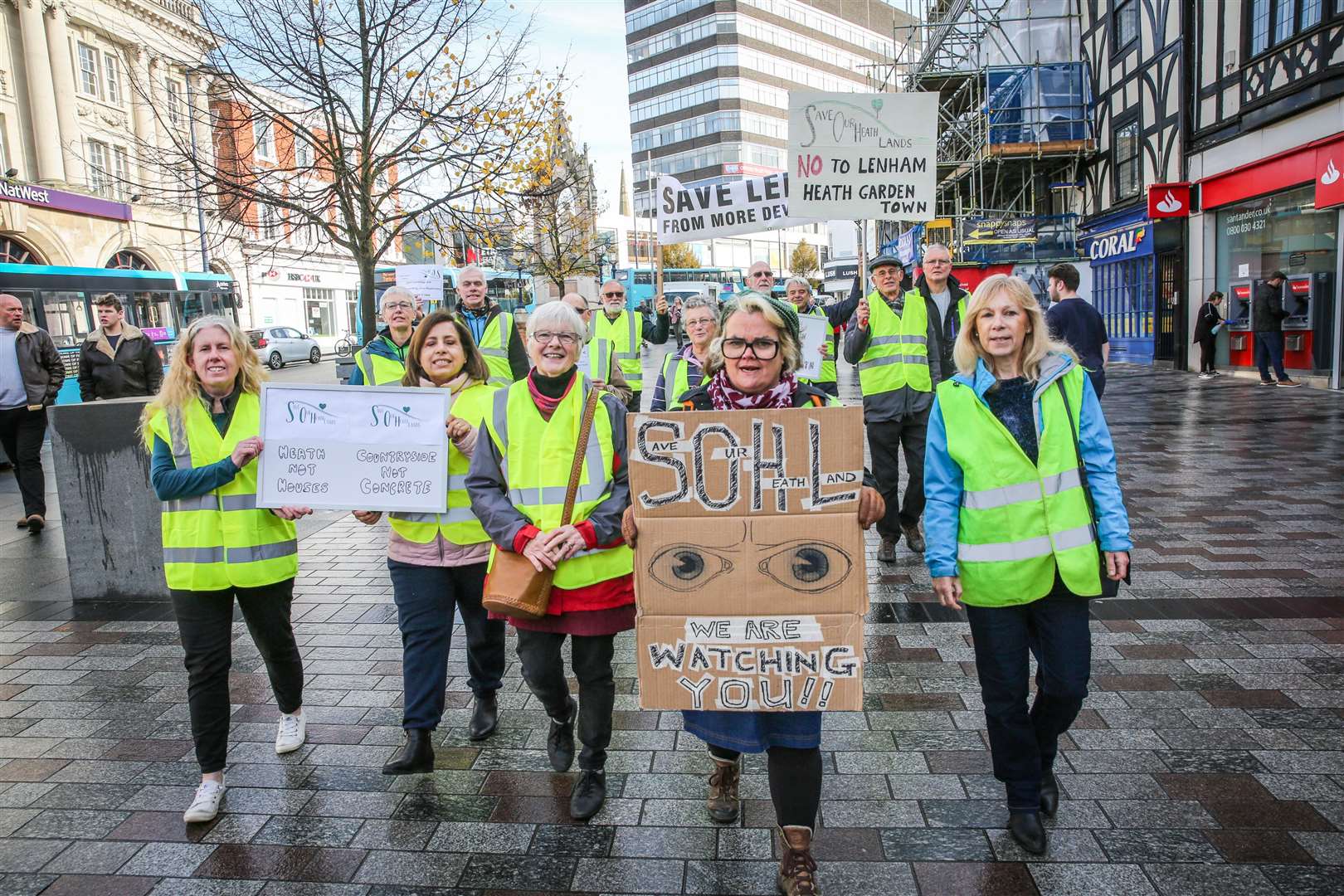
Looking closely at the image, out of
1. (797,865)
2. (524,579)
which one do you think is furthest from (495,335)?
(797,865)

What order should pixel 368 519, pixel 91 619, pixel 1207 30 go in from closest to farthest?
pixel 368 519 → pixel 91 619 → pixel 1207 30

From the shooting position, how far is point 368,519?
4062 mm

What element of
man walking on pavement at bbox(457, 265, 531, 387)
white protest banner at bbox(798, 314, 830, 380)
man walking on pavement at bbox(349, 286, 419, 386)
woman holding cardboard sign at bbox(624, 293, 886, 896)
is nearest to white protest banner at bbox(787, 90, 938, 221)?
white protest banner at bbox(798, 314, 830, 380)

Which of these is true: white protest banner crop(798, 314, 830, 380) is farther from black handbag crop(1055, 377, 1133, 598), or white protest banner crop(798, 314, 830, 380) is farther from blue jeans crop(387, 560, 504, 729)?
black handbag crop(1055, 377, 1133, 598)

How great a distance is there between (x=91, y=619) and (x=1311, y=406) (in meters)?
15.2

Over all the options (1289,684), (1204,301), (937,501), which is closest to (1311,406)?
(1204,301)

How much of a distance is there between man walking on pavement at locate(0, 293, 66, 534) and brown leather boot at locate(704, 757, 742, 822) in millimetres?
7751

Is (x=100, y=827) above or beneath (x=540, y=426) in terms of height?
beneath

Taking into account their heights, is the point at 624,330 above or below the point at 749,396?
above

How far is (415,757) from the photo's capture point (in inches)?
149

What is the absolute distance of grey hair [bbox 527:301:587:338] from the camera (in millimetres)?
3604

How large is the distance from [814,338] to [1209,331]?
14.5 metres

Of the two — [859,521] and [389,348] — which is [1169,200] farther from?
[859,521]

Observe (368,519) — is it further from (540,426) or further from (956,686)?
(956,686)
